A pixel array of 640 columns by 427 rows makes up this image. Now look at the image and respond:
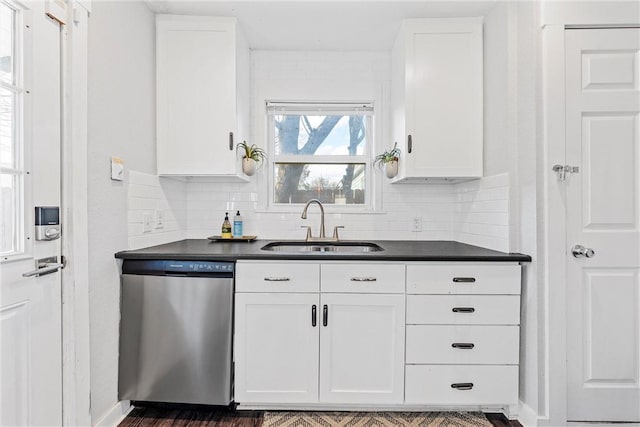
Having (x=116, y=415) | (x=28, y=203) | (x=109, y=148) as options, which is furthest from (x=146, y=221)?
(x=116, y=415)

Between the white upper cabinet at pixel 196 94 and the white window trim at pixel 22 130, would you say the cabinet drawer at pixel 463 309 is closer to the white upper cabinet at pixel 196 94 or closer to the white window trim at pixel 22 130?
the white upper cabinet at pixel 196 94

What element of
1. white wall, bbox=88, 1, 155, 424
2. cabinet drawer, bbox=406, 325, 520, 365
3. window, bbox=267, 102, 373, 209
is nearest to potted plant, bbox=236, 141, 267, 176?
window, bbox=267, 102, 373, 209

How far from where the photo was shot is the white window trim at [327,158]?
2.73 metres

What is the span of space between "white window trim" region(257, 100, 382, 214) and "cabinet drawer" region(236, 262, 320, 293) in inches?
34.8

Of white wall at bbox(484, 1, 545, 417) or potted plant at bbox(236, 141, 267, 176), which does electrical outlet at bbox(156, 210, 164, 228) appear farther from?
white wall at bbox(484, 1, 545, 417)

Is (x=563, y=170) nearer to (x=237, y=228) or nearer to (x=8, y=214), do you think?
(x=237, y=228)

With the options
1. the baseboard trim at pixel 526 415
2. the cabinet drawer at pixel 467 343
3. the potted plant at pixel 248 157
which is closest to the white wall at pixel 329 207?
the potted plant at pixel 248 157

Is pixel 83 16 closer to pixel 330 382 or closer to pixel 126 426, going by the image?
pixel 126 426

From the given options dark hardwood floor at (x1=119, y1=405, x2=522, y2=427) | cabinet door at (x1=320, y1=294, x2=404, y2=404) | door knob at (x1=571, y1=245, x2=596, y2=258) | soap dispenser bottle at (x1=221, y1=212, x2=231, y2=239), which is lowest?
dark hardwood floor at (x1=119, y1=405, x2=522, y2=427)

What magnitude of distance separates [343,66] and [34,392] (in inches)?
104

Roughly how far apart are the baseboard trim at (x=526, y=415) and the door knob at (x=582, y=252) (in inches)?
33.0

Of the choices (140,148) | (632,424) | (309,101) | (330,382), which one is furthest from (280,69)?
(632,424)

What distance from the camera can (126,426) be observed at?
183 cm

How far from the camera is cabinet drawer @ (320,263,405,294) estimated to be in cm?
187
